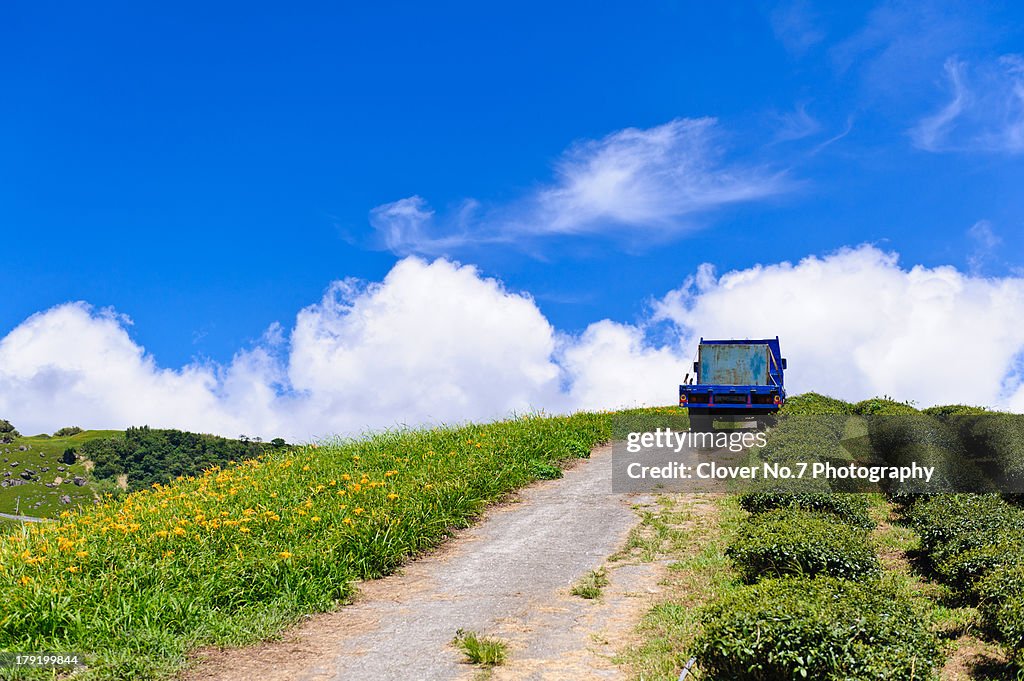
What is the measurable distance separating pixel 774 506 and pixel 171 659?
9131 millimetres

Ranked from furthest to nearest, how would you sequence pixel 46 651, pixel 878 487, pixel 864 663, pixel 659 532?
pixel 878 487, pixel 659 532, pixel 46 651, pixel 864 663

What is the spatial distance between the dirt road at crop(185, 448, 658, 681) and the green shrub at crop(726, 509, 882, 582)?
129 cm

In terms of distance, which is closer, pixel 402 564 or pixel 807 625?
pixel 807 625

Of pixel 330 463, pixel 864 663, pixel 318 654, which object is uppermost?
pixel 330 463

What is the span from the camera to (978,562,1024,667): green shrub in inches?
252

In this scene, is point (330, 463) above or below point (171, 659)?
above

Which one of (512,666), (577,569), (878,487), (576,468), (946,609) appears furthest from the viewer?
(576,468)

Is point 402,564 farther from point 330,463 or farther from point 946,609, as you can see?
point 946,609

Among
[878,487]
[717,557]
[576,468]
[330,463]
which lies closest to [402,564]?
[717,557]

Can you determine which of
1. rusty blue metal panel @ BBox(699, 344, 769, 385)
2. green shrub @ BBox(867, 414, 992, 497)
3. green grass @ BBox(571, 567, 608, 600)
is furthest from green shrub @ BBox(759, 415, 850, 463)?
green grass @ BBox(571, 567, 608, 600)

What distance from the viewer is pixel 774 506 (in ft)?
40.4

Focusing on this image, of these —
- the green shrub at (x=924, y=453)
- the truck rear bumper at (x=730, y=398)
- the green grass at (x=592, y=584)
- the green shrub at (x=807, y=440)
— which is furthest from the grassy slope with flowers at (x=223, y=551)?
the green shrub at (x=924, y=453)

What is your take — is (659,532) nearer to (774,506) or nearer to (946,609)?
(774,506)

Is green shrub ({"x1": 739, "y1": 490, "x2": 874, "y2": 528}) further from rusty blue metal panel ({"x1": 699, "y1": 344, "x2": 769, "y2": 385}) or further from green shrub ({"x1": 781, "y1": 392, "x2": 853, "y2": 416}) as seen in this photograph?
rusty blue metal panel ({"x1": 699, "y1": 344, "x2": 769, "y2": 385})
